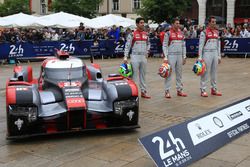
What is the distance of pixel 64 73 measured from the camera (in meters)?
7.81

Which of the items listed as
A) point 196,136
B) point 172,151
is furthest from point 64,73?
point 172,151

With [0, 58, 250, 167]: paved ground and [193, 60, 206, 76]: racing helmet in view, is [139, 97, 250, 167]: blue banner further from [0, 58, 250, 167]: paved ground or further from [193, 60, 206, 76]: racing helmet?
[193, 60, 206, 76]: racing helmet

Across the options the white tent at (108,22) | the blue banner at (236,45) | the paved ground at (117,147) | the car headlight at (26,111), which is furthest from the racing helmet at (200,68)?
the white tent at (108,22)

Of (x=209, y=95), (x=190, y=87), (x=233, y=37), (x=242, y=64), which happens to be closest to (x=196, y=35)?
(x=233, y=37)

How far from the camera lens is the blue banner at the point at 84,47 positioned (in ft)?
66.6

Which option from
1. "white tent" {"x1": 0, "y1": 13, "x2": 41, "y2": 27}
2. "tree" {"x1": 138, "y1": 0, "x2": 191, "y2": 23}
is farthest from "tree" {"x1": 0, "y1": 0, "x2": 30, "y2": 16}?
"white tent" {"x1": 0, "y1": 13, "x2": 41, "y2": 27}

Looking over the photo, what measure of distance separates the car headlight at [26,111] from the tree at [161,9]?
30420 millimetres

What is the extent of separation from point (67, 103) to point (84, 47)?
1540 centimetres

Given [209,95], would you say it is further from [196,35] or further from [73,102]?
[196,35]

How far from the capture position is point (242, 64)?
1877 centimetres

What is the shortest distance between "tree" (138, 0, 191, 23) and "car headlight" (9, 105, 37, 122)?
99.8ft

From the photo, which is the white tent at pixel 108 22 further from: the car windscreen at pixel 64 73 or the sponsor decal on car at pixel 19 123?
the sponsor decal on car at pixel 19 123

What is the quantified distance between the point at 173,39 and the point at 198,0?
3876 cm

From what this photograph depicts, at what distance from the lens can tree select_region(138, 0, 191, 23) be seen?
118 feet
